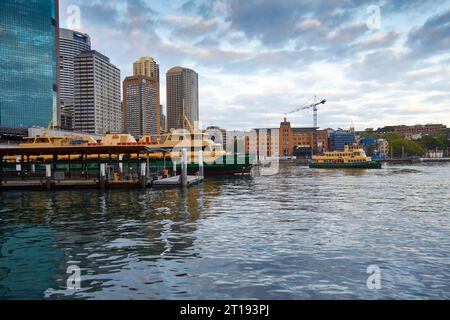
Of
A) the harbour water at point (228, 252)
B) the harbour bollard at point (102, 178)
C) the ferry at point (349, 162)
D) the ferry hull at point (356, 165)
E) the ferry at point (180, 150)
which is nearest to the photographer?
the harbour water at point (228, 252)

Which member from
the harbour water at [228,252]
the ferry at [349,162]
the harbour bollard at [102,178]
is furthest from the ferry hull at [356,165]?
the harbour water at [228,252]

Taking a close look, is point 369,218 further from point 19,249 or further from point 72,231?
point 19,249

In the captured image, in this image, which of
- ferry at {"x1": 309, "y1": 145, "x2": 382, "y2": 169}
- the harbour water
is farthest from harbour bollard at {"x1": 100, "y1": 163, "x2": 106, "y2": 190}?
ferry at {"x1": 309, "y1": 145, "x2": 382, "y2": 169}

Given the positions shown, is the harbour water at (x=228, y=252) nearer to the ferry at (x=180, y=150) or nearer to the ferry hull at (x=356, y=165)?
the ferry at (x=180, y=150)

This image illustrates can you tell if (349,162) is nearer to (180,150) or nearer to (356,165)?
(356,165)

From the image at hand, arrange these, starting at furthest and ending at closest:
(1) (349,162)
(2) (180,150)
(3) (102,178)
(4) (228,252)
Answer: (1) (349,162)
(2) (180,150)
(3) (102,178)
(4) (228,252)

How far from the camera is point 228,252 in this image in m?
18.4

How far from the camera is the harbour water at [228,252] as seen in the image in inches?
531

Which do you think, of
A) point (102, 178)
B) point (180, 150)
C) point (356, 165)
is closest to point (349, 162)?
point (356, 165)

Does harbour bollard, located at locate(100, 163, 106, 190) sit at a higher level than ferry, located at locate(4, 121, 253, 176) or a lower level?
lower

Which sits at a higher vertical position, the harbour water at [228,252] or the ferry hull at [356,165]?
the ferry hull at [356,165]

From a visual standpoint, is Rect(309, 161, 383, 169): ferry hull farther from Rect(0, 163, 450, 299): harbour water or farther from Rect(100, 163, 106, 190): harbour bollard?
Rect(0, 163, 450, 299): harbour water

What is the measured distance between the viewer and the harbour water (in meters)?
13.5
